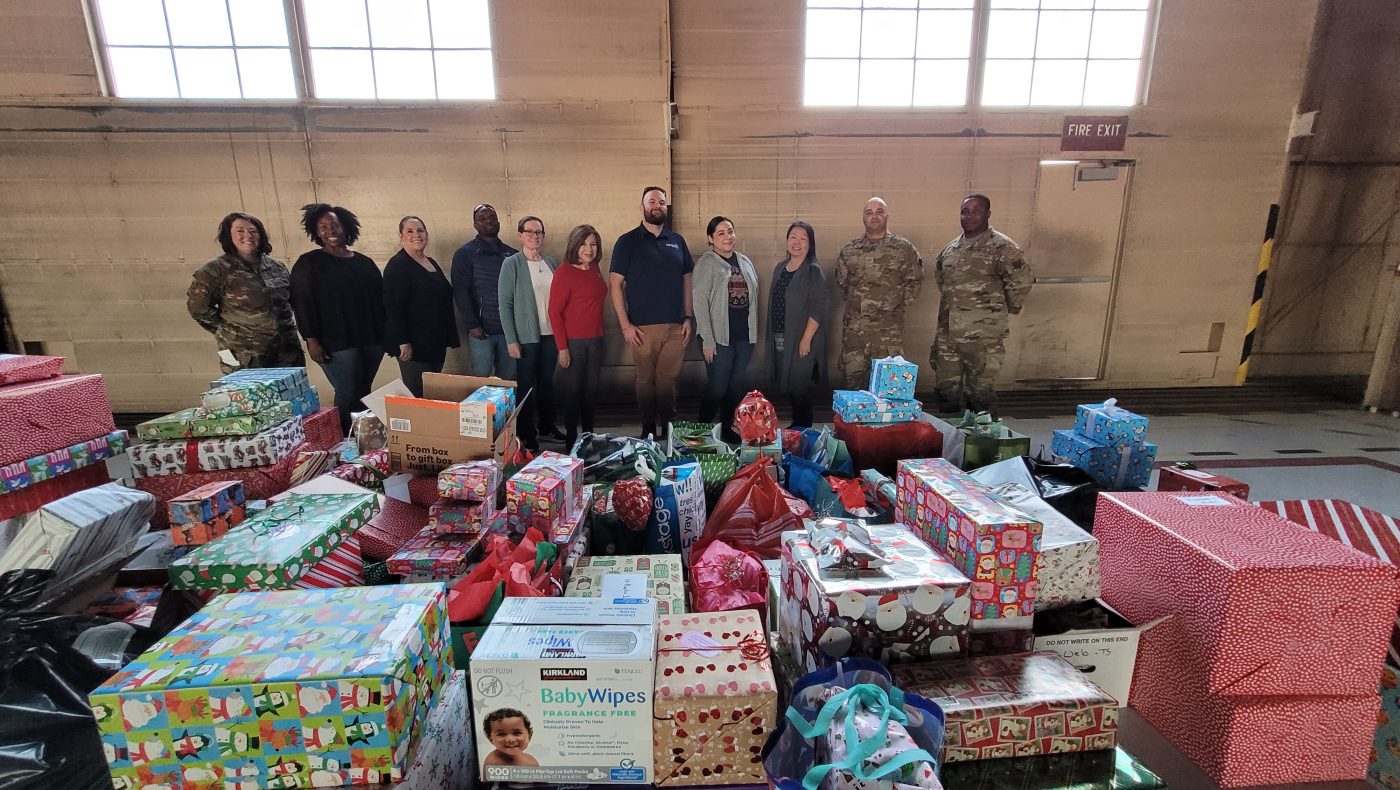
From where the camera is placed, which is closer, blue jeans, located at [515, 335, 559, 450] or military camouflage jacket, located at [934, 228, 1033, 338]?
military camouflage jacket, located at [934, 228, 1033, 338]

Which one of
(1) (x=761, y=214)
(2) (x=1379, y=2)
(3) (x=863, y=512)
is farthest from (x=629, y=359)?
(2) (x=1379, y=2)

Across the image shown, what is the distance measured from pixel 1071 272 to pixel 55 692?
6045 mm

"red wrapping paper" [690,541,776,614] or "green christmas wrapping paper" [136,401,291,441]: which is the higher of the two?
"green christmas wrapping paper" [136,401,291,441]

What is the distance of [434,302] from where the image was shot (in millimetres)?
3742

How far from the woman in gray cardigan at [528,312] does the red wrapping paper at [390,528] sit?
1.63 meters

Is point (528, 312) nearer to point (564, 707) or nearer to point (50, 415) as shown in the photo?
point (50, 415)

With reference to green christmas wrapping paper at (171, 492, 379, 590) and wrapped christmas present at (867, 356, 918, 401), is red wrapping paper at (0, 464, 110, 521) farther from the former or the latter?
wrapped christmas present at (867, 356, 918, 401)

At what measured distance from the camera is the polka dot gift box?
1053 mm

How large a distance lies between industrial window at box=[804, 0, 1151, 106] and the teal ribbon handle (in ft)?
15.3

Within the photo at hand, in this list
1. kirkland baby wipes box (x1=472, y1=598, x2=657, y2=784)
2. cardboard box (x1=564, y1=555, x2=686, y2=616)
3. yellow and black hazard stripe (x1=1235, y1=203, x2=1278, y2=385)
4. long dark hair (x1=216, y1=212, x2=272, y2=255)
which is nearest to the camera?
kirkland baby wipes box (x1=472, y1=598, x2=657, y2=784)

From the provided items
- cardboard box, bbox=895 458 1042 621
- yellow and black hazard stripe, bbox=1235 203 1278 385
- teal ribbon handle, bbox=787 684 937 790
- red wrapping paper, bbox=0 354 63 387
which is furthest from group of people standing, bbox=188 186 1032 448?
yellow and black hazard stripe, bbox=1235 203 1278 385

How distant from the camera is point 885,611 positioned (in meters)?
Answer: 1.17

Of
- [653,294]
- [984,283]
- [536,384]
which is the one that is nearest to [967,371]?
[984,283]

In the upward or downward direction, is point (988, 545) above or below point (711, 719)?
above
